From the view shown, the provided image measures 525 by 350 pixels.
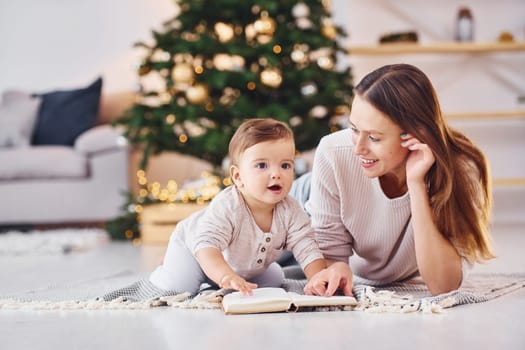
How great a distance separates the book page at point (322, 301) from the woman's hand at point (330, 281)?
30mm

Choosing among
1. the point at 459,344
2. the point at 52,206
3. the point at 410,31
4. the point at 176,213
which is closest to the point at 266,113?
the point at 176,213

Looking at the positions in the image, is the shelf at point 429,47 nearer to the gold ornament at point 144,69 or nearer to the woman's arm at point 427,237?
the gold ornament at point 144,69

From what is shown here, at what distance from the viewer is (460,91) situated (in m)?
4.28

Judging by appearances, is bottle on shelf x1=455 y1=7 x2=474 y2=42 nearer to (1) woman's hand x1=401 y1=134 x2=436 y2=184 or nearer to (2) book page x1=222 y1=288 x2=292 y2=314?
(1) woman's hand x1=401 y1=134 x2=436 y2=184

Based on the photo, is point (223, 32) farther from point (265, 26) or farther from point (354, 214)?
point (354, 214)

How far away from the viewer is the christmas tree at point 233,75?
3.27m

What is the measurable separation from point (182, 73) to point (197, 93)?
0.11 meters

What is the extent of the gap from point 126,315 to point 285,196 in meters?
0.45

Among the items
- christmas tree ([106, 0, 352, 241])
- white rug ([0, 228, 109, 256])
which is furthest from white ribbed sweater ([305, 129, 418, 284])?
white rug ([0, 228, 109, 256])

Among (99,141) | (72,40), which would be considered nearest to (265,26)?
(99,141)

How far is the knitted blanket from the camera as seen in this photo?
1538 mm

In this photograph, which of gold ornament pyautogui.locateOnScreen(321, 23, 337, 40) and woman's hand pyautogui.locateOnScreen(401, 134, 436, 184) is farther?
gold ornament pyautogui.locateOnScreen(321, 23, 337, 40)

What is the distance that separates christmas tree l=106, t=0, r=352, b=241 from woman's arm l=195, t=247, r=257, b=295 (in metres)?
1.65

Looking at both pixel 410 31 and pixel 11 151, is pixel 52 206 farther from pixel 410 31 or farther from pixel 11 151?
pixel 410 31
